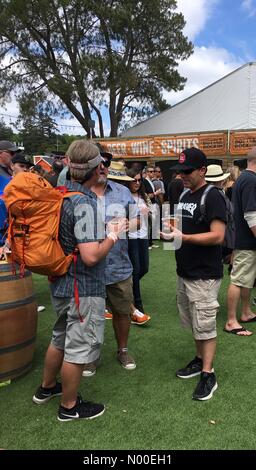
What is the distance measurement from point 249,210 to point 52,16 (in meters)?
19.3

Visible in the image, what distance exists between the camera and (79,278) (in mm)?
2723

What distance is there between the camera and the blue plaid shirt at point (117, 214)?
349cm

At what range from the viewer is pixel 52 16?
1973cm

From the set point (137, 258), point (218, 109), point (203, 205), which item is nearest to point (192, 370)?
point (203, 205)

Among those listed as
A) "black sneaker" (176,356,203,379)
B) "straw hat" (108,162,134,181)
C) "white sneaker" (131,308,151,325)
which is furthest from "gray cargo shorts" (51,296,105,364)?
"white sneaker" (131,308,151,325)

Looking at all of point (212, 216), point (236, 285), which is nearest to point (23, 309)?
point (212, 216)

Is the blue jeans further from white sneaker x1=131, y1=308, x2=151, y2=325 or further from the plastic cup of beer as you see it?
the plastic cup of beer

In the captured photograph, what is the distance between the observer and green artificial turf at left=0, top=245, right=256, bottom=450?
2.73 meters

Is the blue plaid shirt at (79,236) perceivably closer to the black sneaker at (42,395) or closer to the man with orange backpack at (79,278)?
the man with orange backpack at (79,278)

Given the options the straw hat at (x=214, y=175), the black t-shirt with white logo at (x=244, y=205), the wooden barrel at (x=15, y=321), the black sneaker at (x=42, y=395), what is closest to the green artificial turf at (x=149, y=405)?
the black sneaker at (x=42, y=395)

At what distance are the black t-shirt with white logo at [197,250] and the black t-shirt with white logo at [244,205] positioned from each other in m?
1.21

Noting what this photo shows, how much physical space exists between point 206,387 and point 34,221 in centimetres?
196

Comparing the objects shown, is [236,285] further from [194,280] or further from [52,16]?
[52,16]

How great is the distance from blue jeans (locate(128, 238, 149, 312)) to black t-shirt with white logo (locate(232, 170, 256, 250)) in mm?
1143
